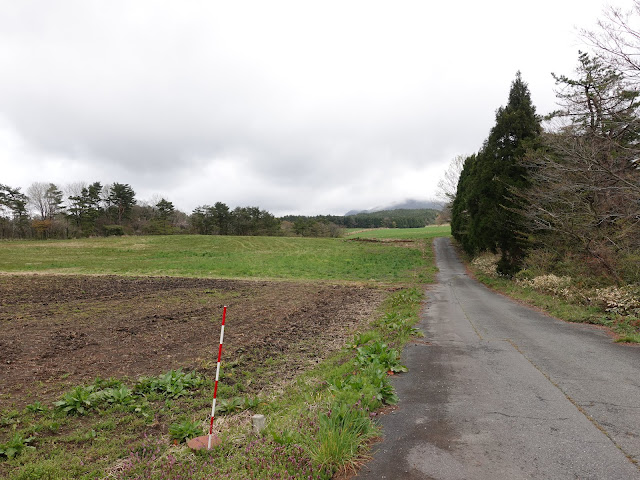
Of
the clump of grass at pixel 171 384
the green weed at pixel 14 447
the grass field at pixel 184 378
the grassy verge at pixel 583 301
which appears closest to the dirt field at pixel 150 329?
the grass field at pixel 184 378

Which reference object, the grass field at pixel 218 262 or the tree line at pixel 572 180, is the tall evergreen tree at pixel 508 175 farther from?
the grass field at pixel 218 262

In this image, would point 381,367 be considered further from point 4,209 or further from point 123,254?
point 4,209

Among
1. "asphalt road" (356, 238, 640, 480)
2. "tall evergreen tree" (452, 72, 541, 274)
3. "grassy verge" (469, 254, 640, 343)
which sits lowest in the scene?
"grassy verge" (469, 254, 640, 343)

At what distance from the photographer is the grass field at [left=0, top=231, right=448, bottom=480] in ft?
12.0

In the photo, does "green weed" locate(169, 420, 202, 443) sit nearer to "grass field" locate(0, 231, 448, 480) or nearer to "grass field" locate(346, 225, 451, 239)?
"grass field" locate(0, 231, 448, 480)

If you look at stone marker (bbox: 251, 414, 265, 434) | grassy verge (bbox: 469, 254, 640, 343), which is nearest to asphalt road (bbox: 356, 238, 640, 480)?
grassy verge (bbox: 469, 254, 640, 343)

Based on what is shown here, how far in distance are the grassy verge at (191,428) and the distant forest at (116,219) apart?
68.8 meters

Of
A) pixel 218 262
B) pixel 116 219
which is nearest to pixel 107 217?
pixel 116 219

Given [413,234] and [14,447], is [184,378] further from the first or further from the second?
[413,234]

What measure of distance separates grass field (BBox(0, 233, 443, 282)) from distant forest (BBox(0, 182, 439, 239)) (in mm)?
23286

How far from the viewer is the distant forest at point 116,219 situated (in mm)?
63062

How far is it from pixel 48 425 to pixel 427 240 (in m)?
52.7

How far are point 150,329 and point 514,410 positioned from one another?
29.9 ft

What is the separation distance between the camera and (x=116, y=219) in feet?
243
